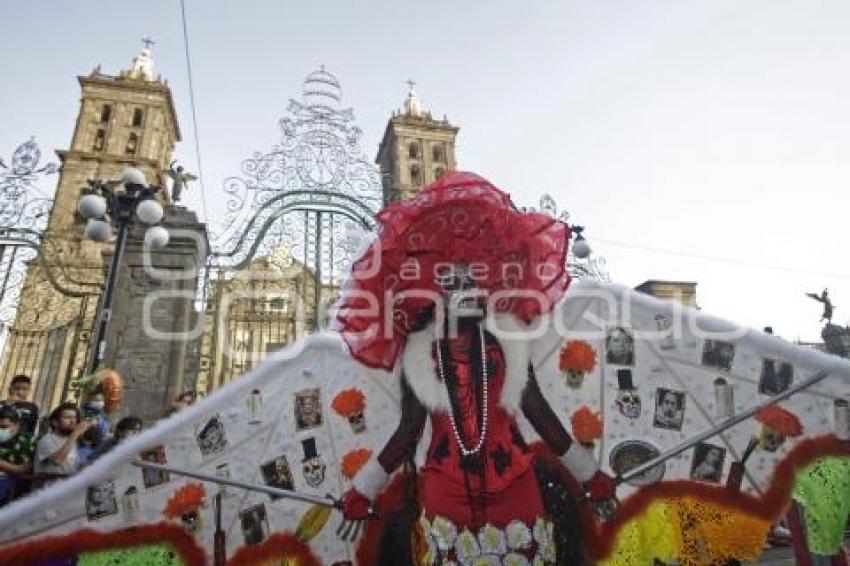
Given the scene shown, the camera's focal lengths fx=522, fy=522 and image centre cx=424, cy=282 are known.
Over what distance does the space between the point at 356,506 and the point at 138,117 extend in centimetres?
3680

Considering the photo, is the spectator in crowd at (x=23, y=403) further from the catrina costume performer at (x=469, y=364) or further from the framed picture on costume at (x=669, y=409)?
the framed picture on costume at (x=669, y=409)

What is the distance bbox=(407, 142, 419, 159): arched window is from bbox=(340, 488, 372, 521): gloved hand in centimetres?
2971

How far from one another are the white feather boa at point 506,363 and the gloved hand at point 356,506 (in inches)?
19.5

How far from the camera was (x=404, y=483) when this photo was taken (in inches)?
94.7

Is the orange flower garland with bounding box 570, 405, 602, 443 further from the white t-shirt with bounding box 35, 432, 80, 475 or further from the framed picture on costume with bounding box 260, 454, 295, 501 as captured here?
the white t-shirt with bounding box 35, 432, 80, 475

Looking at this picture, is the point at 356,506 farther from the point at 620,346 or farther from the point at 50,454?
the point at 50,454

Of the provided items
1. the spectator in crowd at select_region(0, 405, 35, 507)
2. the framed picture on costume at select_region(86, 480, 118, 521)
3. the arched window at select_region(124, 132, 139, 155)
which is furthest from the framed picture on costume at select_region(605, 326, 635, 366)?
the arched window at select_region(124, 132, 139, 155)

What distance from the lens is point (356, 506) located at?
231 centimetres

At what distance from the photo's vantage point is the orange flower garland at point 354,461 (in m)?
2.42

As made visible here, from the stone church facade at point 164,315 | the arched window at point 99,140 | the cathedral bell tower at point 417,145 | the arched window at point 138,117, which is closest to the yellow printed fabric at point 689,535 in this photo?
the stone church facade at point 164,315

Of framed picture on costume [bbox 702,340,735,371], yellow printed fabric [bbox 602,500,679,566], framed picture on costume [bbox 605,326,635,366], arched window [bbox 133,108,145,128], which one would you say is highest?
arched window [bbox 133,108,145,128]

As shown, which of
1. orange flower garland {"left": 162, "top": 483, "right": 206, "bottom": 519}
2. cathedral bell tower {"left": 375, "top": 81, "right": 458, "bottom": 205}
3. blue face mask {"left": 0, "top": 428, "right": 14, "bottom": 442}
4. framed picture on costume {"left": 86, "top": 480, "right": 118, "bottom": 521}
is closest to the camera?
framed picture on costume {"left": 86, "top": 480, "right": 118, "bottom": 521}

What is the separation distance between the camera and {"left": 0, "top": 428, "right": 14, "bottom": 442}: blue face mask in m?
3.66

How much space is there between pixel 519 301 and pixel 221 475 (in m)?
1.57
